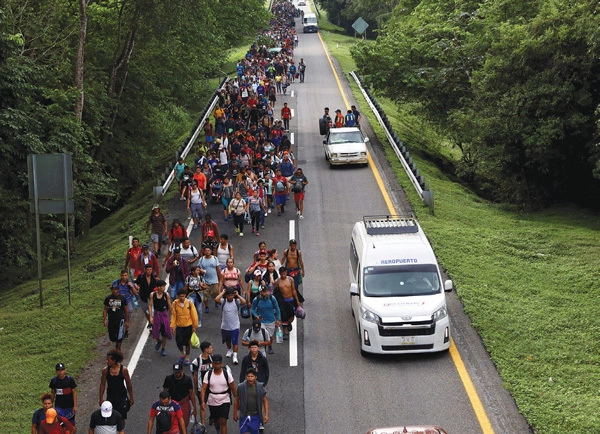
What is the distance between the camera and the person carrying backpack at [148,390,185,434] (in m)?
12.1

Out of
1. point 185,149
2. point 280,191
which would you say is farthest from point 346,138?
point 280,191

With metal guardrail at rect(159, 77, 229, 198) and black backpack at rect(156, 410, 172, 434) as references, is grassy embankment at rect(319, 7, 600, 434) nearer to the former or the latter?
black backpack at rect(156, 410, 172, 434)

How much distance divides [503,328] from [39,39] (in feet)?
70.0

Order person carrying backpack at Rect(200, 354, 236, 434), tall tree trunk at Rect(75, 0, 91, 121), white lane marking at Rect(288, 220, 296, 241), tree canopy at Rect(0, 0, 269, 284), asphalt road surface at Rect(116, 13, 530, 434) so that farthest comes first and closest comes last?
tall tree trunk at Rect(75, 0, 91, 121), tree canopy at Rect(0, 0, 269, 284), white lane marking at Rect(288, 220, 296, 241), asphalt road surface at Rect(116, 13, 530, 434), person carrying backpack at Rect(200, 354, 236, 434)

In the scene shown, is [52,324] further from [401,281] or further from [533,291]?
[533,291]

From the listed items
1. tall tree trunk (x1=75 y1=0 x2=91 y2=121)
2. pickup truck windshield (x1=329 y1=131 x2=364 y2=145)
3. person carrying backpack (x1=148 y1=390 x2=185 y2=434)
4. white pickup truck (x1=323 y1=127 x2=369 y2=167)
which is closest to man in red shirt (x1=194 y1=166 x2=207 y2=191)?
tall tree trunk (x1=75 y1=0 x2=91 y2=121)

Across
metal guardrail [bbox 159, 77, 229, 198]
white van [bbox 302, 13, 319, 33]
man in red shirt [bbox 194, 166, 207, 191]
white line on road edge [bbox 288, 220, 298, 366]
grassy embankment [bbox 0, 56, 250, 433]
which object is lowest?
grassy embankment [bbox 0, 56, 250, 433]

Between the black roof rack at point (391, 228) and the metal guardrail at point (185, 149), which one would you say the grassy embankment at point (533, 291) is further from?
the metal guardrail at point (185, 149)

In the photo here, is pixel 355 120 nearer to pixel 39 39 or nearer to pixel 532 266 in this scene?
pixel 39 39

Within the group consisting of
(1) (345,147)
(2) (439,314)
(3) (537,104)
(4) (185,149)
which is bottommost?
(4) (185,149)

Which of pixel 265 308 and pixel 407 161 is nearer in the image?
pixel 265 308

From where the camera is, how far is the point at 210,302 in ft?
65.0

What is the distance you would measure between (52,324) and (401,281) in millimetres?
7766

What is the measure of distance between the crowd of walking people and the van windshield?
1.47m
